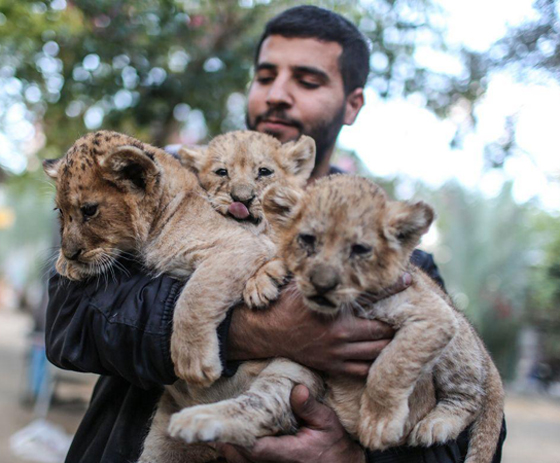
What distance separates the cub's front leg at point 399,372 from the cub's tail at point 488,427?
0.66 m

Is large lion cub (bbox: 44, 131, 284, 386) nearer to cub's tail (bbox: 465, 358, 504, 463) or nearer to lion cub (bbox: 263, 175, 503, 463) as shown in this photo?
lion cub (bbox: 263, 175, 503, 463)

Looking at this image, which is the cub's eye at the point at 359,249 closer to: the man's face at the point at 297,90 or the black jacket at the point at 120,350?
the black jacket at the point at 120,350

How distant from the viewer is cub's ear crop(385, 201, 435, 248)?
289cm

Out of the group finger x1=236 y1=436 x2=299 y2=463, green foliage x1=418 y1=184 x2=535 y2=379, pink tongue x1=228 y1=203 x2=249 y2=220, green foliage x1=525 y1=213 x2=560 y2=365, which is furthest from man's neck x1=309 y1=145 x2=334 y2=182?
green foliage x1=418 y1=184 x2=535 y2=379

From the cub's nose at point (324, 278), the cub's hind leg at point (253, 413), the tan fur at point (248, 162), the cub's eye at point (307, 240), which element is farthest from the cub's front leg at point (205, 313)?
the tan fur at point (248, 162)

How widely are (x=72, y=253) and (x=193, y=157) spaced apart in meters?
1.40

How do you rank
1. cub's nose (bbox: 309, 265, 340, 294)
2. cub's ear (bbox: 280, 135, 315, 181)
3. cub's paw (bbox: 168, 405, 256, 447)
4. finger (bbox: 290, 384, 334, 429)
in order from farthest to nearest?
cub's ear (bbox: 280, 135, 315, 181)
finger (bbox: 290, 384, 334, 429)
cub's nose (bbox: 309, 265, 340, 294)
cub's paw (bbox: 168, 405, 256, 447)

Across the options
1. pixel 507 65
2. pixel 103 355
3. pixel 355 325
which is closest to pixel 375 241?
pixel 355 325

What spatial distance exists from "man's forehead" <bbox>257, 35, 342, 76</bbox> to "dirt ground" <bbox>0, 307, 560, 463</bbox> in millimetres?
7702

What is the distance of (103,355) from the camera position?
300cm

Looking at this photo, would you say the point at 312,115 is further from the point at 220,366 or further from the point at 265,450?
the point at 265,450

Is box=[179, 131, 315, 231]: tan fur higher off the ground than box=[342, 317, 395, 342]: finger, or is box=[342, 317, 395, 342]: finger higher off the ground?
box=[179, 131, 315, 231]: tan fur

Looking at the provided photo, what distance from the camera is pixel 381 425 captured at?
2.71 m

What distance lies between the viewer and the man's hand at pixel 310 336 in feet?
9.33
